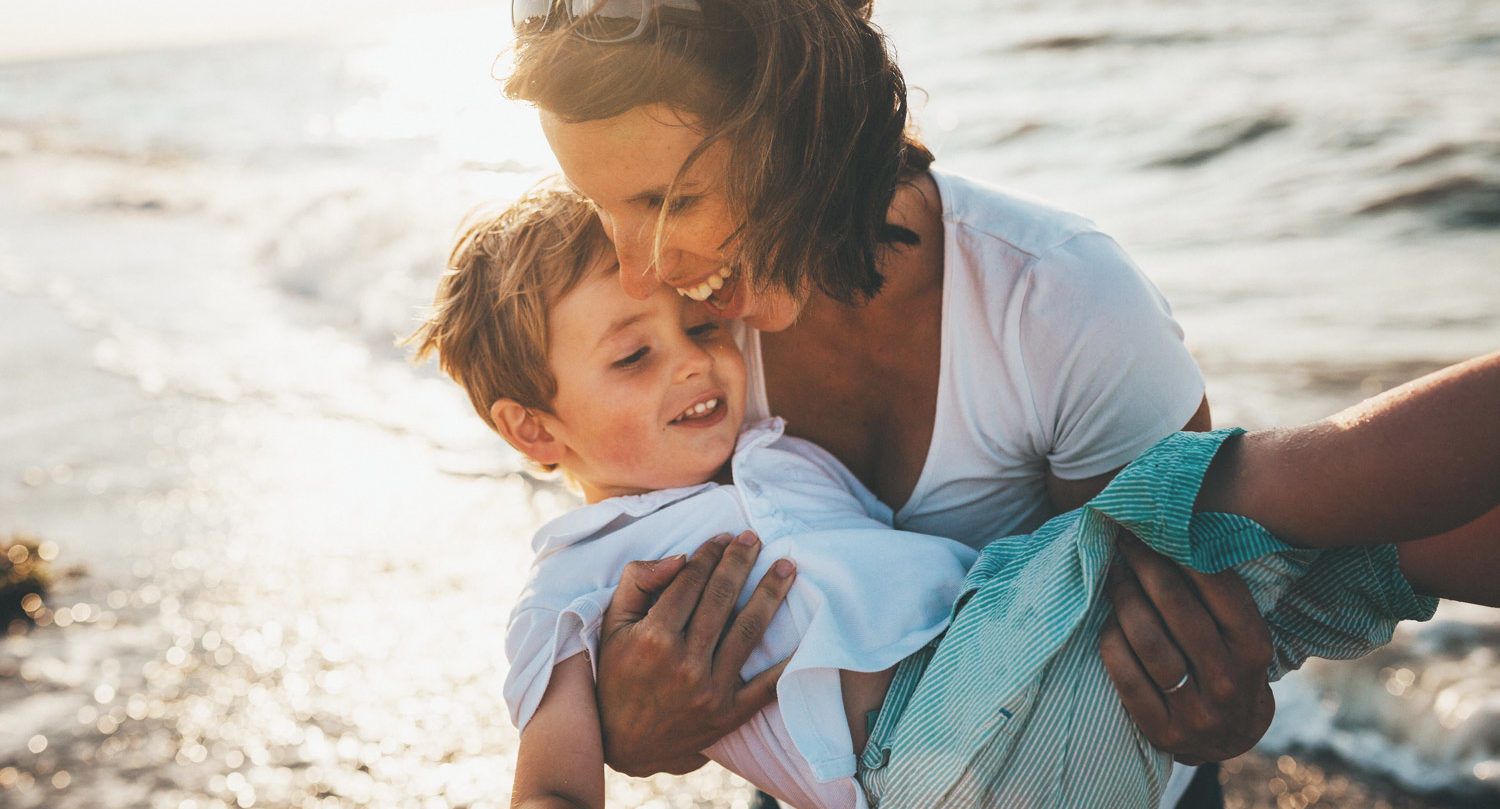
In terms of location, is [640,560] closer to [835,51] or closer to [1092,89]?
[835,51]

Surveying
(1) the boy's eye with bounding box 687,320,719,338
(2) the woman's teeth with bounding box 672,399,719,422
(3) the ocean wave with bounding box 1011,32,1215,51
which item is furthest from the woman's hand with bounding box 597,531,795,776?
(3) the ocean wave with bounding box 1011,32,1215,51

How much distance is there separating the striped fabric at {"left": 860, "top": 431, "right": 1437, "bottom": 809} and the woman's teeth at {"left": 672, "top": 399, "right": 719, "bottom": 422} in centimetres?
73

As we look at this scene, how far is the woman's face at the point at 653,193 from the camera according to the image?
166cm

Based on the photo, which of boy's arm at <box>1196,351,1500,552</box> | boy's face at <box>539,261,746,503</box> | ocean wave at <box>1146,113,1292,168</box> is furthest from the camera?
ocean wave at <box>1146,113,1292,168</box>

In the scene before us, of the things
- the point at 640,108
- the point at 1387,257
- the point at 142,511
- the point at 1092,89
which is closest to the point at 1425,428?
the point at 640,108

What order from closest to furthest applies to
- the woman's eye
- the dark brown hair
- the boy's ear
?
the dark brown hair < the woman's eye < the boy's ear

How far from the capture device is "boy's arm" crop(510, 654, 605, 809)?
1.69 meters

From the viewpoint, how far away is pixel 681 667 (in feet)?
5.82

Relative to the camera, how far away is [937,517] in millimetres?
2051

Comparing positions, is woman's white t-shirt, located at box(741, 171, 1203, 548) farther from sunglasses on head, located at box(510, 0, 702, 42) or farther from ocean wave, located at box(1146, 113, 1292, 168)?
ocean wave, located at box(1146, 113, 1292, 168)

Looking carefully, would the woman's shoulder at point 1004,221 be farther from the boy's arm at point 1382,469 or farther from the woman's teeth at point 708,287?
the boy's arm at point 1382,469

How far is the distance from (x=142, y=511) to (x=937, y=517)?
4.20 meters

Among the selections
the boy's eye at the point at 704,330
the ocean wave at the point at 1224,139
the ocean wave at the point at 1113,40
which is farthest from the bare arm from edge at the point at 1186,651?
the ocean wave at the point at 1113,40

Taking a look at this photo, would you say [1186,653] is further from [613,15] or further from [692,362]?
[613,15]
